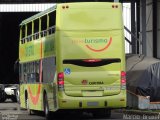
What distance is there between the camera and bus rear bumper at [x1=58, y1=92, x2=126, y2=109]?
2023 centimetres

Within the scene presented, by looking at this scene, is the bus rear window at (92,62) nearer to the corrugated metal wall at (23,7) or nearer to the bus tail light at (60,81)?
the bus tail light at (60,81)

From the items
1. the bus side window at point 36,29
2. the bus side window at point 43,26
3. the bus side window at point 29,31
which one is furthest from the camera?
the bus side window at point 29,31

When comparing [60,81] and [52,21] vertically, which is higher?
[52,21]

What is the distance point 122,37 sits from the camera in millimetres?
20953

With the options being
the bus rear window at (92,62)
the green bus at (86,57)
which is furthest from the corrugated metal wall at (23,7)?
the bus rear window at (92,62)

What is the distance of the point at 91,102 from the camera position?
806 inches

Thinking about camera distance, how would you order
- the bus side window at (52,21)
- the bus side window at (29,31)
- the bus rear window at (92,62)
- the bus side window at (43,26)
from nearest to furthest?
the bus rear window at (92,62), the bus side window at (52,21), the bus side window at (43,26), the bus side window at (29,31)

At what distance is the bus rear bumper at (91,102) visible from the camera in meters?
20.2

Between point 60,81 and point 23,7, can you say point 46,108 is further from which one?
point 23,7

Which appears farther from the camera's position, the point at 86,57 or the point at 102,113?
the point at 102,113

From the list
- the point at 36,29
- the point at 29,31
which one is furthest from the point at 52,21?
the point at 29,31
